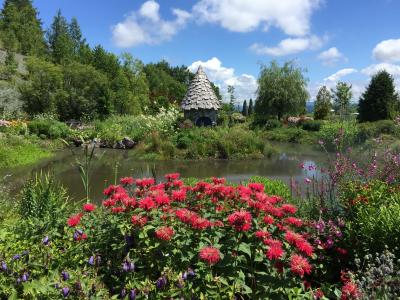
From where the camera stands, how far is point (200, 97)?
20.6 m

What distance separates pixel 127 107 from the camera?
104 ft

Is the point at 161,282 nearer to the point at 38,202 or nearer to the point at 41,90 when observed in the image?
the point at 38,202

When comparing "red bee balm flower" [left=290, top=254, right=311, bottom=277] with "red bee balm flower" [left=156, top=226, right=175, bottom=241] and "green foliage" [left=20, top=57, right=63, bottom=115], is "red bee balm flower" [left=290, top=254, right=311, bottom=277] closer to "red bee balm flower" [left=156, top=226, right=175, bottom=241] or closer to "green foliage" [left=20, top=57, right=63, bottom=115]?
"red bee balm flower" [left=156, top=226, right=175, bottom=241]

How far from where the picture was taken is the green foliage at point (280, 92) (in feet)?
108

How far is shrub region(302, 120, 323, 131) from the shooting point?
2891 centimetres

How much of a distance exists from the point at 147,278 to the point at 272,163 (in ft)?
42.2

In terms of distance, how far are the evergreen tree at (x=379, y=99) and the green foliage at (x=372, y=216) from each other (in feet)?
83.5

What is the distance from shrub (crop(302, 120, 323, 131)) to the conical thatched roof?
447 inches

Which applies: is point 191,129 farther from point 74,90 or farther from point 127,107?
point 127,107

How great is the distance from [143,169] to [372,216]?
10.3 meters

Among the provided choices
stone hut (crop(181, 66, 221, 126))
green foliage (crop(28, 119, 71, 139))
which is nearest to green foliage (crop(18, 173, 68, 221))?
stone hut (crop(181, 66, 221, 126))

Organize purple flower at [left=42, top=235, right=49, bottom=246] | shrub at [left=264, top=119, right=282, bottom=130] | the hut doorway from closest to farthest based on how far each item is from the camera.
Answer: purple flower at [left=42, top=235, right=49, bottom=246] → the hut doorway → shrub at [left=264, top=119, right=282, bottom=130]

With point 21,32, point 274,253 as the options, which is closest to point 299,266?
point 274,253

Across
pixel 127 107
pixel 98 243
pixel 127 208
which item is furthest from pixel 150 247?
pixel 127 107
